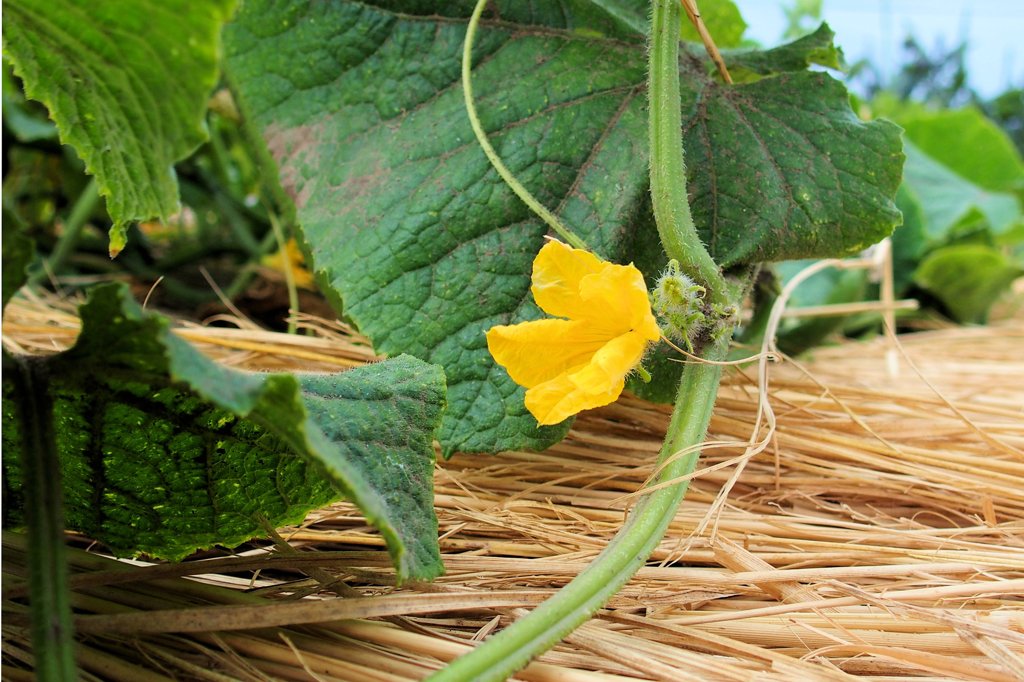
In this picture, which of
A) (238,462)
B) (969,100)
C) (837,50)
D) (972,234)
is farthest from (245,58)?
(969,100)

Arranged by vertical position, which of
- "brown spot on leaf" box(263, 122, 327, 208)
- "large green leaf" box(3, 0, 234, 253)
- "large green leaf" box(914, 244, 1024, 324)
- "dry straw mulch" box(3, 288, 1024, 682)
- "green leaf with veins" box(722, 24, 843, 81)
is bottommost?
"dry straw mulch" box(3, 288, 1024, 682)

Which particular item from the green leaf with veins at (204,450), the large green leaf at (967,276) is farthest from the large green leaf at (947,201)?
the green leaf with veins at (204,450)

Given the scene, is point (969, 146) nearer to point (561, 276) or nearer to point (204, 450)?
point (561, 276)

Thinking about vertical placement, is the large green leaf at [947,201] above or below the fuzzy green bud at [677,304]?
above

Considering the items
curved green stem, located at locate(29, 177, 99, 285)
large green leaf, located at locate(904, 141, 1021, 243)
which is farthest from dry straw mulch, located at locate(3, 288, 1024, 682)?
large green leaf, located at locate(904, 141, 1021, 243)

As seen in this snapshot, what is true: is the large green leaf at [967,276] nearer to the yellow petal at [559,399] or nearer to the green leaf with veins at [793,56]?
the green leaf with veins at [793,56]

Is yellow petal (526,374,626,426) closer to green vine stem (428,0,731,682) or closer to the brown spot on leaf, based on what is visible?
green vine stem (428,0,731,682)

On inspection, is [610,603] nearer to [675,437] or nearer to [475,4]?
[675,437]
